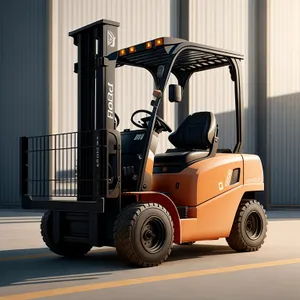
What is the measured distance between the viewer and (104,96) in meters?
7.89

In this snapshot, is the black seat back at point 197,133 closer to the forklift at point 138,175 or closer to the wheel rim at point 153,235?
the forklift at point 138,175

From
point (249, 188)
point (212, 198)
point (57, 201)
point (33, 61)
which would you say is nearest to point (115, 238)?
point (57, 201)

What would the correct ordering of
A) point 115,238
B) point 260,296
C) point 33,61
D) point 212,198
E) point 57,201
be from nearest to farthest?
point 260,296 → point 115,238 → point 57,201 → point 212,198 → point 33,61

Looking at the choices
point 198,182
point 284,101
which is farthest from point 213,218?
point 284,101

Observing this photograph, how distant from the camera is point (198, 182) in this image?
836 cm

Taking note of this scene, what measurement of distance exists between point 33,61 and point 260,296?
15.8 metres

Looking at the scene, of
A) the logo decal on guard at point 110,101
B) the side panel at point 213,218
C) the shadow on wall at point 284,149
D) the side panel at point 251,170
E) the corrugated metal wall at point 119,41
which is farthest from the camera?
the shadow on wall at point 284,149

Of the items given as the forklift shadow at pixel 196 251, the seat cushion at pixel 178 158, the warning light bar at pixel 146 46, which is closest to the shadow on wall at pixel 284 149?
the forklift shadow at pixel 196 251

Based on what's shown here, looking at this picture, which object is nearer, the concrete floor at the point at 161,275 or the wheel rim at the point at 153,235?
the concrete floor at the point at 161,275

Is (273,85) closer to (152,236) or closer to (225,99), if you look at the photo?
(225,99)

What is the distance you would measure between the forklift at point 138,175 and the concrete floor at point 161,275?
281mm

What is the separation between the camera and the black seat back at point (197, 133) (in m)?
8.66

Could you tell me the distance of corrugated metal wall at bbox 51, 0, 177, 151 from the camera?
2012 cm

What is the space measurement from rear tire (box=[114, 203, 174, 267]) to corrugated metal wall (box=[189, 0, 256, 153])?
14.6m
